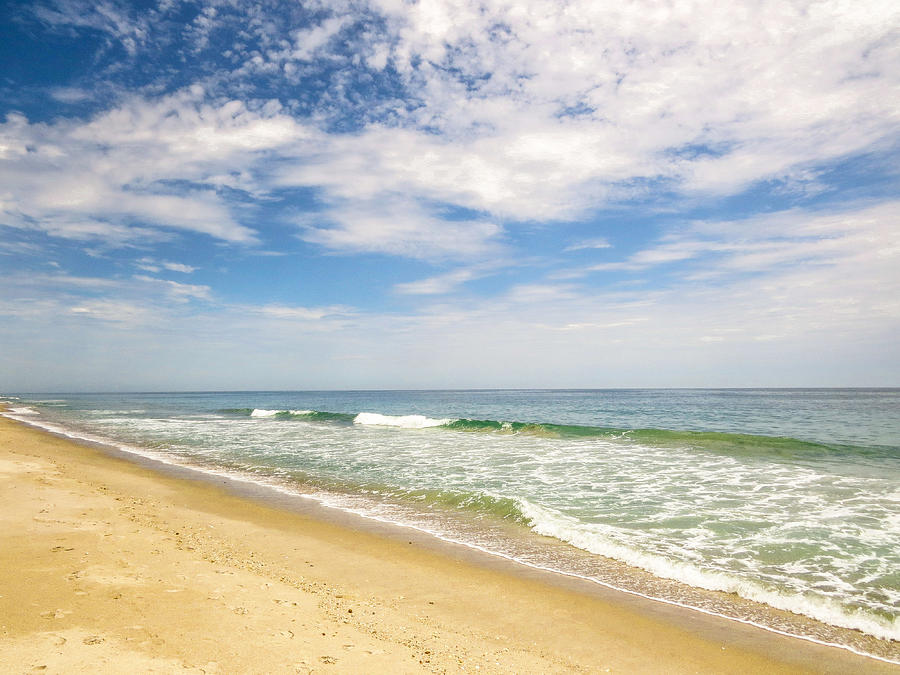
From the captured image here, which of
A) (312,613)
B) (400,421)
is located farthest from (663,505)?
(400,421)

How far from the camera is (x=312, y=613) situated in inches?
190

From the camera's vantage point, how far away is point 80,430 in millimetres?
26906

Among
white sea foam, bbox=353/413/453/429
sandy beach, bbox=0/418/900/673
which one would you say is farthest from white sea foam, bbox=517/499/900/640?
white sea foam, bbox=353/413/453/429

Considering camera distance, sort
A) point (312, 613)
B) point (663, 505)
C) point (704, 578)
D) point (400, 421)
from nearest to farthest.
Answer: point (312, 613) → point (704, 578) → point (663, 505) → point (400, 421)

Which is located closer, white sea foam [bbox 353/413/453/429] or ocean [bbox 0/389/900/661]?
ocean [bbox 0/389/900/661]

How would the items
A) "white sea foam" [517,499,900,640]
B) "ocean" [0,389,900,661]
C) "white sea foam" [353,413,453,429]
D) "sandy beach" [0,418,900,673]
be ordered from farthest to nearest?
"white sea foam" [353,413,453,429] < "ocean" [0,389,900,661] < "white sea foam" [517,499,900,640] < "sandy beach" [0,418,900,673]

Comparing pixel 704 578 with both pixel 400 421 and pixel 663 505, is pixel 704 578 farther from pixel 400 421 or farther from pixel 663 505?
pixel 400 421

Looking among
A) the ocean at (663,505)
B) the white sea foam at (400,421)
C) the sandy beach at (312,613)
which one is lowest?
the white sea foam at (400,421)

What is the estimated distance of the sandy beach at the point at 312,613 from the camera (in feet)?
12.8

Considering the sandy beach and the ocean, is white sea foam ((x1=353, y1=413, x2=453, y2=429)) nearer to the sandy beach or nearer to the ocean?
the ocean

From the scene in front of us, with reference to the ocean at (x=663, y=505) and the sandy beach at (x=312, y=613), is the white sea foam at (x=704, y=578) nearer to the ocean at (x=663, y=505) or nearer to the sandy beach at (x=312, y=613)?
the ocean at (x=663, y=505)

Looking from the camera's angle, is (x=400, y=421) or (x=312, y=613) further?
(x=400, y=421)

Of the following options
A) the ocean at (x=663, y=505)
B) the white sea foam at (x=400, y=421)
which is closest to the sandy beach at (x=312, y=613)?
the ocean at (x=663, y=505)

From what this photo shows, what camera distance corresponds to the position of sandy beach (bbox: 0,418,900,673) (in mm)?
3908
